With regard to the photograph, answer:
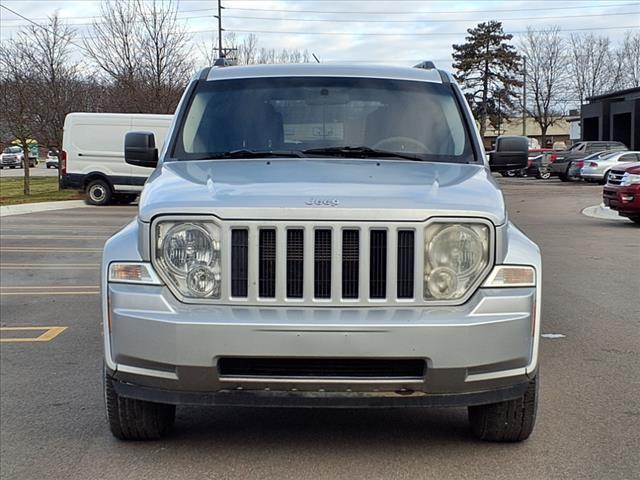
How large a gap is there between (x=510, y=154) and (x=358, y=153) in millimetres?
1496

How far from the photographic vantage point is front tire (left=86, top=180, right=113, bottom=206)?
23.6m

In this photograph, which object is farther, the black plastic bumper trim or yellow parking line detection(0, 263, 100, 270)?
yellow parking line detection(0, 263, 100, 270)

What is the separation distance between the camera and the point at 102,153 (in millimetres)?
23047

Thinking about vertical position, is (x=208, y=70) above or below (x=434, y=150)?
above

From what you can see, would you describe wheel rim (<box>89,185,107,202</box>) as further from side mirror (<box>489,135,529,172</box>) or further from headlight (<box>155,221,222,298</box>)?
headlight (<box>155,221,222,298</box>)

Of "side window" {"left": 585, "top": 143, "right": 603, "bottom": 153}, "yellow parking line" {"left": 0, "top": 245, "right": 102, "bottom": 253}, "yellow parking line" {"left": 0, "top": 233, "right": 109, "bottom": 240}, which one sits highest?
"side window" {"left": 585, "top": 143, "right": 603, "bottom": 153}

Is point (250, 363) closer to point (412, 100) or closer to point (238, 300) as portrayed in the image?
point (238, 300)

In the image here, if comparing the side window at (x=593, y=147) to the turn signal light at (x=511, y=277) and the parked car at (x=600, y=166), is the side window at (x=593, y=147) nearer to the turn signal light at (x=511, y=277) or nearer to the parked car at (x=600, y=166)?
the parked car at (x=600, y=166)

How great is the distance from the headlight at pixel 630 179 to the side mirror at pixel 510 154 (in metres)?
11.5

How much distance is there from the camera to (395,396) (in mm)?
3645

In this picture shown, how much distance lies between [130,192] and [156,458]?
66.1 feet

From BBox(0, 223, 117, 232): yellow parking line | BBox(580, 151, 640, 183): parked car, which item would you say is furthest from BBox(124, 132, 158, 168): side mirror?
BBox(580, 151, 640, 183): parked car

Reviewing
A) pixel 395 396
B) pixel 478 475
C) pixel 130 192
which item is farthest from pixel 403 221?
pixel 130 192

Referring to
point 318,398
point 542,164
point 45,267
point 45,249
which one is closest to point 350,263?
point 318,398
